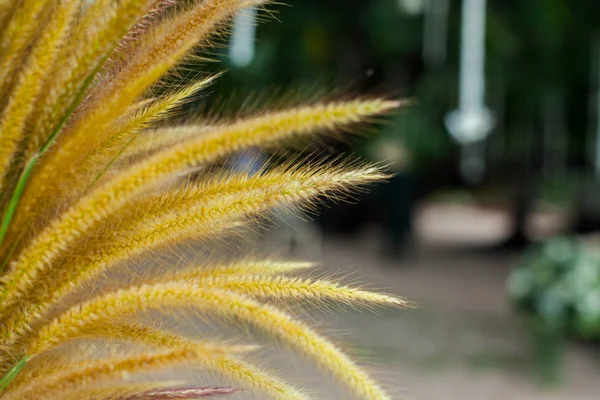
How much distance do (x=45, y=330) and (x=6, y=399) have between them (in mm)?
109

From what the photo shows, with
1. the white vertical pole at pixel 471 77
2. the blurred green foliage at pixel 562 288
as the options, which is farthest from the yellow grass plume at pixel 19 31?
the white vertical pole at pixel 471 77

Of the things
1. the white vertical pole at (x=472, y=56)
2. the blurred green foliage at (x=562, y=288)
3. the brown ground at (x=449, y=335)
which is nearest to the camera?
the brown ground at (x=449, y=335)

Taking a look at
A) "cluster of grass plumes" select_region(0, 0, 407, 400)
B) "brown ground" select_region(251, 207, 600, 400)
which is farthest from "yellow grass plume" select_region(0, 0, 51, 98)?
"brown ground" select_region(251, 207, 600, 400)

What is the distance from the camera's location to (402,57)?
1069 centimetres

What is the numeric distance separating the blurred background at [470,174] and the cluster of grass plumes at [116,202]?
3.95 metres

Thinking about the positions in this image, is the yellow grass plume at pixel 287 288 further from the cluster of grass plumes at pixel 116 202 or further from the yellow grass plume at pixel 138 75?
the yellow grass plume at pixel 138 75

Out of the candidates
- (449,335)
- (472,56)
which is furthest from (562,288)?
(472,56)

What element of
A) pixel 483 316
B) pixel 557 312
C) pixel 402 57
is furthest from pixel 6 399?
pixel 402 57

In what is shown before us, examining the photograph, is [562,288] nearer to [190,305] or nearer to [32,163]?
[190,305]

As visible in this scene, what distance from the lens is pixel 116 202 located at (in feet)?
2.93

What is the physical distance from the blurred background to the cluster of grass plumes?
3955mm

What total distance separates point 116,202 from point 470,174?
11.5m

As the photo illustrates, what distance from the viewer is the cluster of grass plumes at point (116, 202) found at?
0.88 m

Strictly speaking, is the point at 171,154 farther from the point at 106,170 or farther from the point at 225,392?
the point at 225,392
